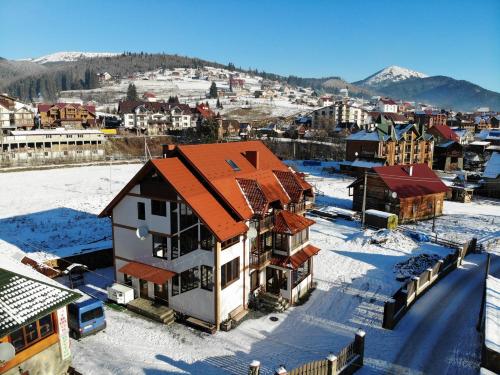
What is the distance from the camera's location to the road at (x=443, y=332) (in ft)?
56.6

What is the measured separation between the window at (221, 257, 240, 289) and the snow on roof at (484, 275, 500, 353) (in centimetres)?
1186

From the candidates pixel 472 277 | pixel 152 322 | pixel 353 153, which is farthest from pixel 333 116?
pixel 152 322

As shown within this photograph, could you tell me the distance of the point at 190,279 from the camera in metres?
21.2

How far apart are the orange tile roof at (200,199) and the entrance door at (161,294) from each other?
5.17 m

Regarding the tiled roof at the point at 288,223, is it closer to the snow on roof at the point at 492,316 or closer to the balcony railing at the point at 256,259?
the balcony railing at the point at 256,259

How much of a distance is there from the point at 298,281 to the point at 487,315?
34.8 feet

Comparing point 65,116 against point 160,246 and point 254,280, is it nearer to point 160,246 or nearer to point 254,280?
point 160,246

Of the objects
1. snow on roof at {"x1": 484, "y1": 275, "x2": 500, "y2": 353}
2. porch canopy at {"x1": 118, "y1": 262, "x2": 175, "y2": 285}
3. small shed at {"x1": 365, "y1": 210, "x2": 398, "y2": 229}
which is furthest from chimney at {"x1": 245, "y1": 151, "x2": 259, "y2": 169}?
small shed at {"x1": 365, "y1": 210, "x2": 398, "y2": 229}

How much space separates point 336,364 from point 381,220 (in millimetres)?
24667

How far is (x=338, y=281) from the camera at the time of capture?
2681cm

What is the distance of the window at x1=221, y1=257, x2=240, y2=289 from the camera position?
20.6 m

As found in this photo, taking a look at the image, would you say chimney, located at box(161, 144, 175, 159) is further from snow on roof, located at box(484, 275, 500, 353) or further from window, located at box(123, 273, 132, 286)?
snow on roof, located at box(484, 275, 500, 353)

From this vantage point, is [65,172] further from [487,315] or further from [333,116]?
[333,116]

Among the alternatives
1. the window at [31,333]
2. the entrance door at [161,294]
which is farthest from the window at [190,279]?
the window at [31,333]
